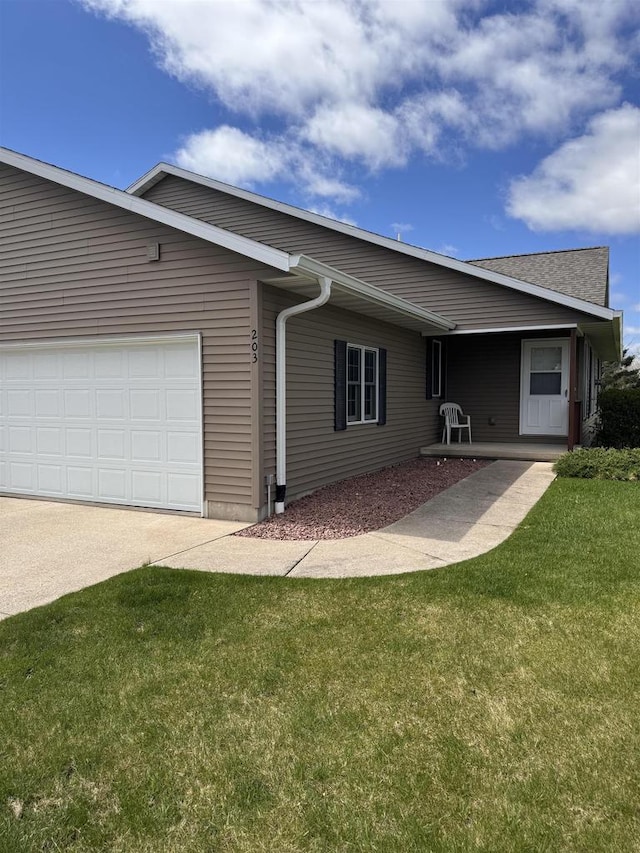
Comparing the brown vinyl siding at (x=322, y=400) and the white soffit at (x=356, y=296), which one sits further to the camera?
the brown vinyl siding at (x=322, y=400)

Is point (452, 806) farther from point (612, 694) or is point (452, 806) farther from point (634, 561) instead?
point (634, 561)

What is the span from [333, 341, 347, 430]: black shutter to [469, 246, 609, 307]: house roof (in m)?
5.01

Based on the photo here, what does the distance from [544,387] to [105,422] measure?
9.37 meters

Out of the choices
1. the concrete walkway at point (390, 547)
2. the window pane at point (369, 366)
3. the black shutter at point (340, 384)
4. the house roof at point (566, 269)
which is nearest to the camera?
the concrete walkway at point (390, 547)

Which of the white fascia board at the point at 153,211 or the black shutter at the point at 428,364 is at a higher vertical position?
the white fascia board at the point at 153,211

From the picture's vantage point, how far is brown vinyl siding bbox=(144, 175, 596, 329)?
11102 millimetres

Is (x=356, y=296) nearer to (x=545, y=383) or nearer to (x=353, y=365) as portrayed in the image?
(x=353, y=365)

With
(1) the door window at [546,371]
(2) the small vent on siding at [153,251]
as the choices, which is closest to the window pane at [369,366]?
(2) the small vent on siding at [153,251]

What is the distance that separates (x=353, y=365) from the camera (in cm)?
921

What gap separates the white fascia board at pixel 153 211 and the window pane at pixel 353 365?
2.96 m

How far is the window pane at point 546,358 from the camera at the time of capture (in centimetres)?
1274

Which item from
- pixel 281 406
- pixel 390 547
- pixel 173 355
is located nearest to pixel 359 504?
pixel 281 406

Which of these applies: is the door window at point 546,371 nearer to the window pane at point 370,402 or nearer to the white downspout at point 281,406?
→ the window pane at point 370,402

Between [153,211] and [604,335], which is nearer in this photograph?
[153,211]
